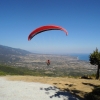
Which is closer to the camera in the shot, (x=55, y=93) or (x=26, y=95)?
(x=26, y=95)

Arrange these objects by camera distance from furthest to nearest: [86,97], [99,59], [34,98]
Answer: [99,59] → [86,97] → [34,98]

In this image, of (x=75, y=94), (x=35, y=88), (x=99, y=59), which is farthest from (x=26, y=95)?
(x=99, y=59)

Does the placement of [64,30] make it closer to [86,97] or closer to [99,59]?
[86,97]

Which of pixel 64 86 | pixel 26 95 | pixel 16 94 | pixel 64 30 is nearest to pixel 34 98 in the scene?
pixel 26 95

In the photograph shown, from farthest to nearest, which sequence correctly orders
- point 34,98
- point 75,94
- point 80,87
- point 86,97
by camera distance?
point 80,87 < point 75,94 < point 86,97 < point 34,98

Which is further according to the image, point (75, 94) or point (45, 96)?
point (75, 94)

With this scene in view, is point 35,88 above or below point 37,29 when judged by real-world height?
below

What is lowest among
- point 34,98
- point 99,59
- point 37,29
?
point 34,98

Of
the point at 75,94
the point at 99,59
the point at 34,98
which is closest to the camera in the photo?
the point at 34,98

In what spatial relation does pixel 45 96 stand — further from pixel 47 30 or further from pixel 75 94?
pixel 47 30
